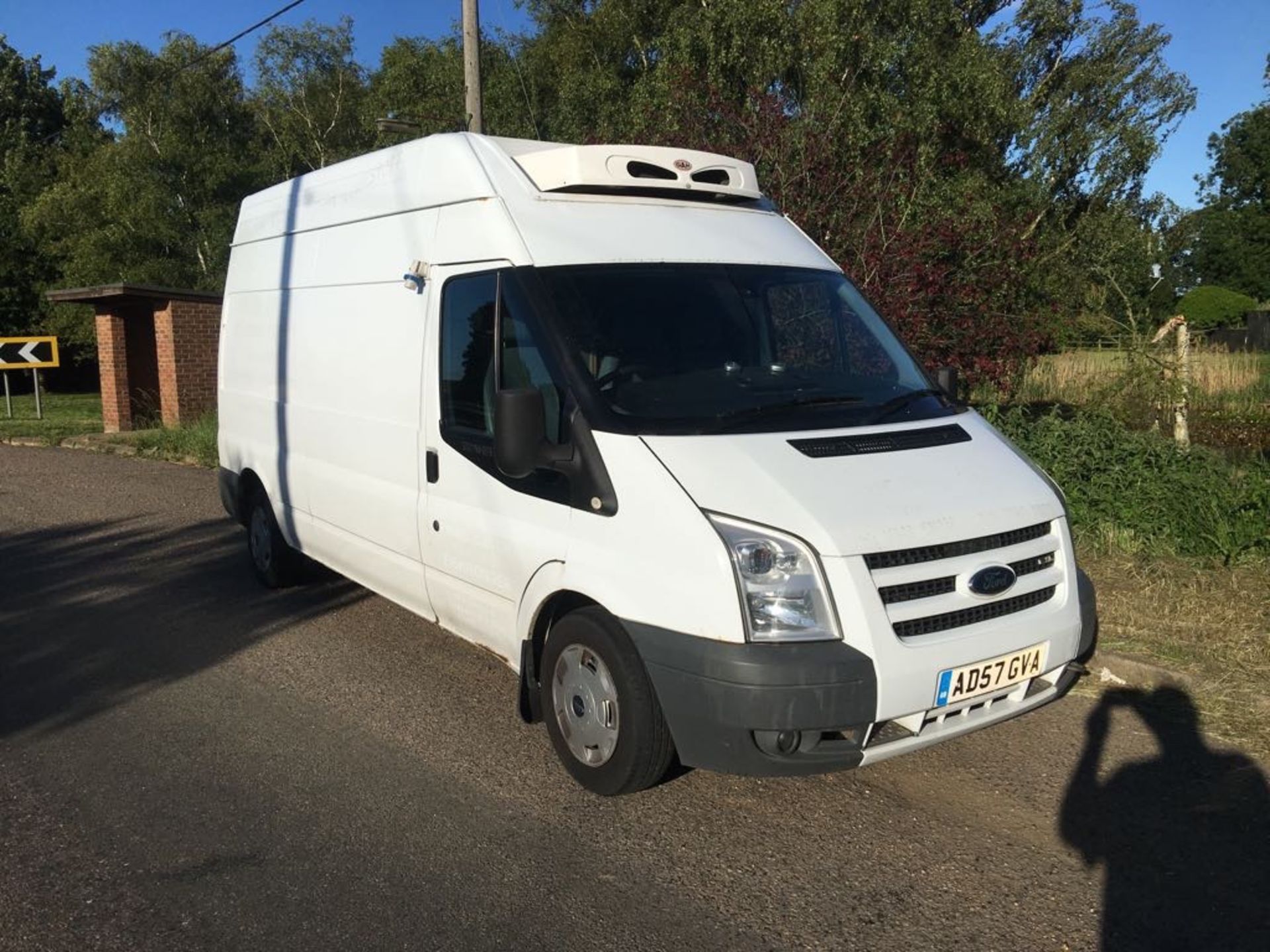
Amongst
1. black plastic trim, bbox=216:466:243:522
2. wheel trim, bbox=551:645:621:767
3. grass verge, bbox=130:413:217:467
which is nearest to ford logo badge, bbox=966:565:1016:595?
wheel trim, bbox=551:645:621:767

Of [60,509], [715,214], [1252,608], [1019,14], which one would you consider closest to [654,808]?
[715,214]

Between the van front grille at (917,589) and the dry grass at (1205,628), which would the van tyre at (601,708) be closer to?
the van front grille at (917,589)

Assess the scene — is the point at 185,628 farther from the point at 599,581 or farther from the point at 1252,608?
the point at 1252,608

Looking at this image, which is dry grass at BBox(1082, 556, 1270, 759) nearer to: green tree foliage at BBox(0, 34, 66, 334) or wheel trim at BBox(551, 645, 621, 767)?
wheel trim at BBox(551, 645, 621, 767)

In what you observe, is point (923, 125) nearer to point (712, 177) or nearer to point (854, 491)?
point (712, 177)

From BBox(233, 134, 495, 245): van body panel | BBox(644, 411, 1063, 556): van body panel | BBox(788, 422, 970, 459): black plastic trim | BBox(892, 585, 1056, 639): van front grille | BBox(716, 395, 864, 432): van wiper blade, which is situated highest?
BBox(233, 134, 495, 245): van body panel

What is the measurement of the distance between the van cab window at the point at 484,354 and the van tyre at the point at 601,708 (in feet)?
2.55

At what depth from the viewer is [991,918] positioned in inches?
130

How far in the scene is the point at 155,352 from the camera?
62.7 ft

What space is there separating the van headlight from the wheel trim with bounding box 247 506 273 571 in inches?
182

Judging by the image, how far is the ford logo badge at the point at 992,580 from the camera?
3.71 m

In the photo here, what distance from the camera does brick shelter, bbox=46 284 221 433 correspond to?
16.6 meters

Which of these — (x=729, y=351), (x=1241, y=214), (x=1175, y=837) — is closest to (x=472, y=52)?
(x=729, y=351)

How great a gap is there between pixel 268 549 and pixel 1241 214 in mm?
63294
